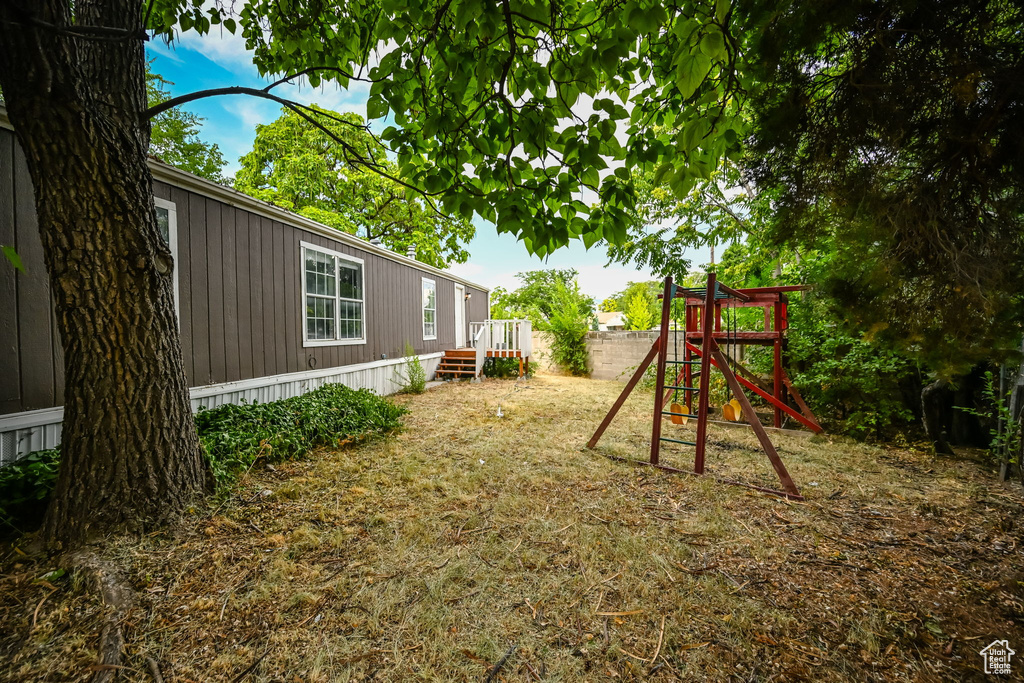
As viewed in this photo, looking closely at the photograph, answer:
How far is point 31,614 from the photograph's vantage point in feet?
5.08

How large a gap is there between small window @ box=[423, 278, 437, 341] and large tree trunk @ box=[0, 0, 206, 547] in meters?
7.05

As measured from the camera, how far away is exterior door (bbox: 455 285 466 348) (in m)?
11.1

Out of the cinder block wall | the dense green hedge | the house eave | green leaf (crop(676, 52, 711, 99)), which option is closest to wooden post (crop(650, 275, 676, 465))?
green leaf (crop(676, 52, 711, 99))

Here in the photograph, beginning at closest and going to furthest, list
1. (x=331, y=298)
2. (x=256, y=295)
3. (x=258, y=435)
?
(x=258, y=435) → (x=256, y=295) → (x=331, y=298)

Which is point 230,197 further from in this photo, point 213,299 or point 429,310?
point 429,310

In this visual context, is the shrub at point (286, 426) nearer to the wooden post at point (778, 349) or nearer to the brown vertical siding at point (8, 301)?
the brown vertical siding at point (8, 301)

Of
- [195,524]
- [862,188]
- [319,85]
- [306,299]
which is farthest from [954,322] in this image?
[306,299]

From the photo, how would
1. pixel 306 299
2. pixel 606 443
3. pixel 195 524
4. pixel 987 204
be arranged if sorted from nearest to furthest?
1. pixel 987 204
2. pixel 195 524
3. pixel 606 443
4. pixel 306 299

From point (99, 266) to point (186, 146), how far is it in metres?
16.8

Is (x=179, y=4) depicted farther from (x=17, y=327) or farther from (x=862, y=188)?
(x=862, y=188)

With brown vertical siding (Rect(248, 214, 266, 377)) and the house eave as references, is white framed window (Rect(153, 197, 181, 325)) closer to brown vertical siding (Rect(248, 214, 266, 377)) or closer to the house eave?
the house eave

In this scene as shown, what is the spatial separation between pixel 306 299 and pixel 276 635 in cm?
503

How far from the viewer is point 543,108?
6.23ft

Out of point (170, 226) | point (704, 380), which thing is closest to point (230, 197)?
point (170, 226)
